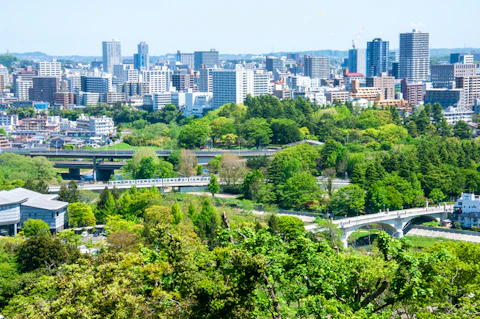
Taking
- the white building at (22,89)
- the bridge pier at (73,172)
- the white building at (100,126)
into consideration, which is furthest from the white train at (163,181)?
the white building at (22,89)

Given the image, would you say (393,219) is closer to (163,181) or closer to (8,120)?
(163,181)

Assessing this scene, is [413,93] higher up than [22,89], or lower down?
lower down

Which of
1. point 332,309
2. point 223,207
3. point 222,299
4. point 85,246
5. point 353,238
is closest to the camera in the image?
point 332,309

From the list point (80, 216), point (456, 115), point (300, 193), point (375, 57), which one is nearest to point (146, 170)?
point (300, 193)

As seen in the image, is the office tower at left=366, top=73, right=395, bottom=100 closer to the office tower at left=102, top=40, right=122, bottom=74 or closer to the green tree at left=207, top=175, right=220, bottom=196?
the green tree at left=207, top=175, right=220, bottom=196

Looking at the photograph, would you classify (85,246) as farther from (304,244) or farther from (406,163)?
(406,163)

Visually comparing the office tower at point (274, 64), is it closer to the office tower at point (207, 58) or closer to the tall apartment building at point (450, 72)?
the office tower at point (207, 58)

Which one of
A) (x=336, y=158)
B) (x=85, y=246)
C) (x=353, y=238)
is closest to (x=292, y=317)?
(x=85, y=246)
